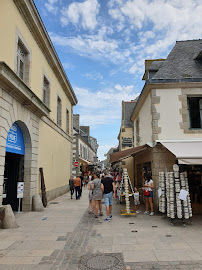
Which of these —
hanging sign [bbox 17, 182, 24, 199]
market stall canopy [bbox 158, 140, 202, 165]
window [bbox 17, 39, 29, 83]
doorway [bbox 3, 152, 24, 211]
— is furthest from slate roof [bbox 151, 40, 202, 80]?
hanging sign [bbox 17, 182, 24, 199]

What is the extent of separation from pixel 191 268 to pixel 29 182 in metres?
6.56

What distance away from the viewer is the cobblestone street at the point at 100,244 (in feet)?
12.3

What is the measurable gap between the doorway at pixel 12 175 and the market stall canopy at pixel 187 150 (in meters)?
5.70

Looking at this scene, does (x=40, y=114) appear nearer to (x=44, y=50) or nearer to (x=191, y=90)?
(x=44, y=50)

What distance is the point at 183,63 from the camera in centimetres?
959

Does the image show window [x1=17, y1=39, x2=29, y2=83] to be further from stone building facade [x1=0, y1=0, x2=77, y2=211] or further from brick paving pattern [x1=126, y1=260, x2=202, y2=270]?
brick paving pattern [x1=126, y1=260, x2=202, y2=270]

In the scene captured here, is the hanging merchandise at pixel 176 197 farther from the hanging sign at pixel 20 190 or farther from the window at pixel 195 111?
the hanging sign at pixel 20 190

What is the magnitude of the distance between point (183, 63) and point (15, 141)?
7867mm

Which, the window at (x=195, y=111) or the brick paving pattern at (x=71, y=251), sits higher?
the window at (x=195, y=111)

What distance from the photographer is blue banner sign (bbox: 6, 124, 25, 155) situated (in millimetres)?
7145

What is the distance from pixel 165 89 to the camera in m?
8.61

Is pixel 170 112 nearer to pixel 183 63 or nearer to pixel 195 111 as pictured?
pixel 195 111

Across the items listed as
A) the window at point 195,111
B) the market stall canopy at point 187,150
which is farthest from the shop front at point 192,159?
the window at point 195,111

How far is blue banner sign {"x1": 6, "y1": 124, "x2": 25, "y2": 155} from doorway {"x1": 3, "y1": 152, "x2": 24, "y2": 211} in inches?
19.7
